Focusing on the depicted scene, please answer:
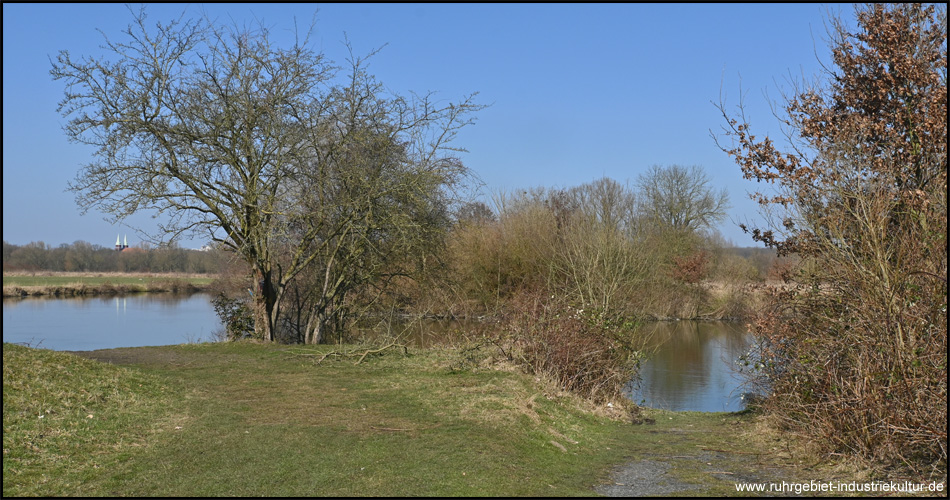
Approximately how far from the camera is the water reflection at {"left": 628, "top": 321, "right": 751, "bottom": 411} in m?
16.3

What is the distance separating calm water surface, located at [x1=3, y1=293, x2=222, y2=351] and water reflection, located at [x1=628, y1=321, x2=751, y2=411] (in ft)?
37.3

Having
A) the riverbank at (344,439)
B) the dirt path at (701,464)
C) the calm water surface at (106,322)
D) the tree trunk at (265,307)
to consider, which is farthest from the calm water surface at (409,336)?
the tree trunk at (265,307)

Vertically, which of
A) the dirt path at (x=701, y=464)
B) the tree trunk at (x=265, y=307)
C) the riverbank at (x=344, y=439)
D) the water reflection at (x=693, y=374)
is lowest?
Result: the water reflection at (x=693, y=374)

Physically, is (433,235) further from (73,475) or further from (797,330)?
(73,475)

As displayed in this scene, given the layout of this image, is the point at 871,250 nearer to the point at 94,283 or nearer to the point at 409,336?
the point at 409,336

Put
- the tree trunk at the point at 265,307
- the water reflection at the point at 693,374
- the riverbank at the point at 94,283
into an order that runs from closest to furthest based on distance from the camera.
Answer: the water reflection at the point at 693,374 → the tree trunk at the point at 265,307 → the riverbank at the point at 94,283

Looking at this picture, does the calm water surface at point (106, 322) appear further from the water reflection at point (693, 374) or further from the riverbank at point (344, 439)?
the water reflection at point (693, 374)

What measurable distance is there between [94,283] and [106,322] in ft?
64.0

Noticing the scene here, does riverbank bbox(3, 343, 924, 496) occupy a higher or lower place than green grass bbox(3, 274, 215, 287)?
lower

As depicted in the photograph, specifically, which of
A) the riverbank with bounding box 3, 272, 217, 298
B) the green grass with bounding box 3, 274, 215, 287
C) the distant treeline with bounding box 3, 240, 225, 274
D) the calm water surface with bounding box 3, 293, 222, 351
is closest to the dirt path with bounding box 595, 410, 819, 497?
the calm water surface with bounding box 3, 293, 222, 351

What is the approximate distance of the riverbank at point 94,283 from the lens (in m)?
46.2

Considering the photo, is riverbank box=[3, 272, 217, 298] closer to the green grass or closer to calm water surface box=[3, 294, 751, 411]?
the green grass

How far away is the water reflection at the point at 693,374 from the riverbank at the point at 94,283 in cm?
2928

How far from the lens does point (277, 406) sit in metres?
9.37
